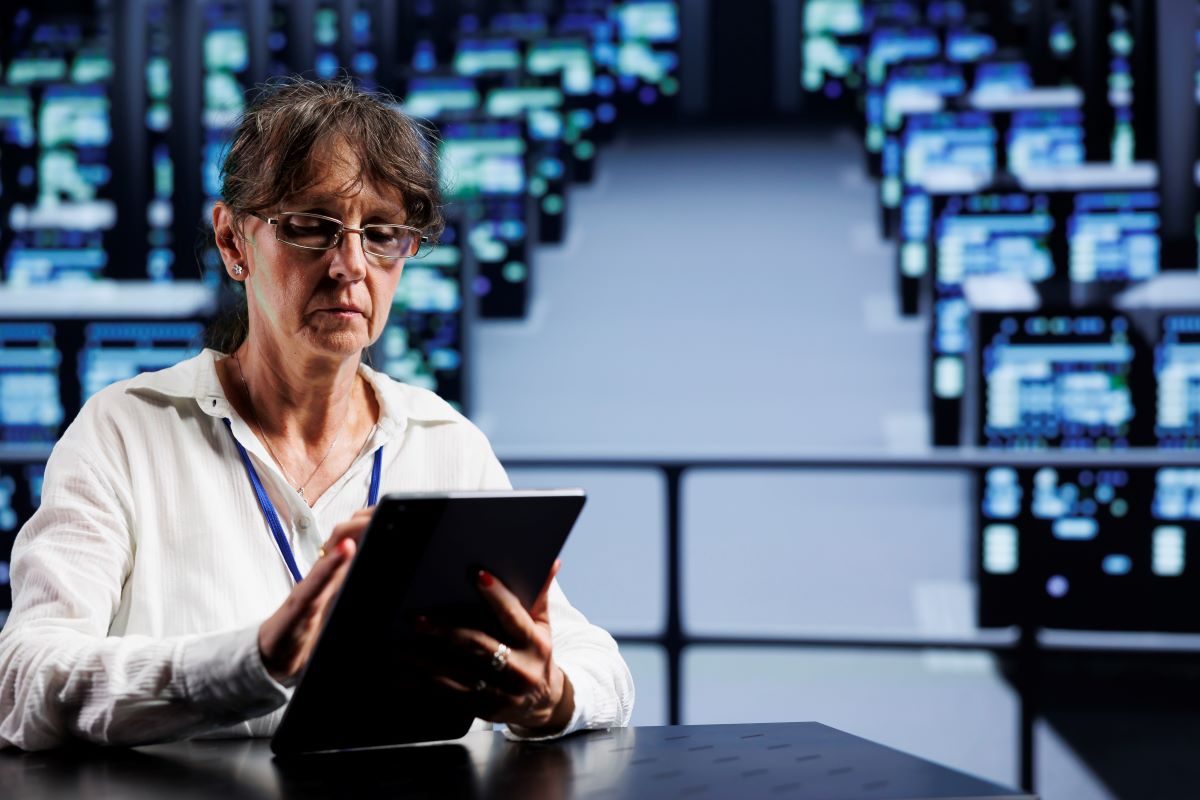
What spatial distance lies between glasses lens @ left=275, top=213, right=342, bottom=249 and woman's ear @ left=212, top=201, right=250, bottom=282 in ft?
0.28

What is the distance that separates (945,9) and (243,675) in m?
3.18

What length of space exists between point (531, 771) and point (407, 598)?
140 mm

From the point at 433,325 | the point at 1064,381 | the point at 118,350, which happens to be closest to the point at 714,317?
the point at 433,325

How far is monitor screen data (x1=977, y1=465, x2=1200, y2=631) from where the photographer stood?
2.84m

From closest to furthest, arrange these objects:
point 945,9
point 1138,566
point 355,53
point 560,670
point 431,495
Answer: point 431,495
point 560,670
point 1138,566
point 945,9
point 355,53

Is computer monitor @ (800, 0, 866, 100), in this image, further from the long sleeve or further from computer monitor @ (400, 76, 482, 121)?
the long sleeve

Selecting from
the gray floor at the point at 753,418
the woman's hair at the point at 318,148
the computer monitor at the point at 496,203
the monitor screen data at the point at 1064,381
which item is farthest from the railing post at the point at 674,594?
the woman's hair at the point at 318,148

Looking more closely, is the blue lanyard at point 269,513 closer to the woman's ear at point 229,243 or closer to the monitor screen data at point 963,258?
the woman's ear at point 229,243

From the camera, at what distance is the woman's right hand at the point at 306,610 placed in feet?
2.57

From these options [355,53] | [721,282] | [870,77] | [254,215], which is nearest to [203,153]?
[355,53]

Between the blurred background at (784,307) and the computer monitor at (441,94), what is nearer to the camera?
the blurred background at (784,307)

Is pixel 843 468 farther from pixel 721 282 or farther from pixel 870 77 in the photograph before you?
pixel 870 77

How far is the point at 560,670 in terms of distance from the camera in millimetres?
951

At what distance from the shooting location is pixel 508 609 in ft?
2.76
